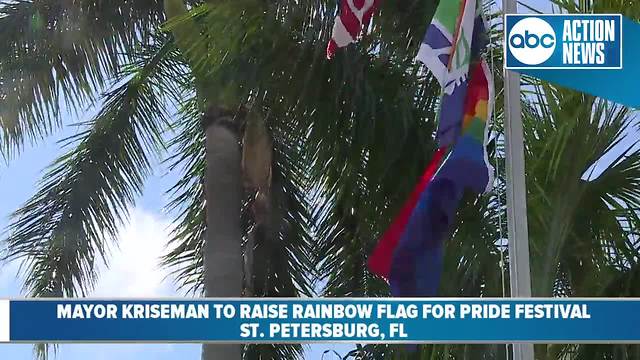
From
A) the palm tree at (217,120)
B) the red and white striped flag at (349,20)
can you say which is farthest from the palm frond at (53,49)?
the red and white striped flag at (349,20)

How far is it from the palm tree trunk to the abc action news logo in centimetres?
332

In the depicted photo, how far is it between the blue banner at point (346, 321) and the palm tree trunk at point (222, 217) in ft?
10.9

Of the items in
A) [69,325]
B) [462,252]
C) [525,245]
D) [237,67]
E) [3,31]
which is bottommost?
[69,325]

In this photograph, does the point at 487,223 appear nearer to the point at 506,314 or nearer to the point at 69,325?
the point at 506,314

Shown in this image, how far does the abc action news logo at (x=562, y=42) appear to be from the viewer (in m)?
7.61

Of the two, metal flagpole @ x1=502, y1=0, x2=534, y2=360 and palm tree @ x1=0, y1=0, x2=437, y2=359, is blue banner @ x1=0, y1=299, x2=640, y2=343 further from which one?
palm tree @ x1=0, y1=0, x2=437, y2=359

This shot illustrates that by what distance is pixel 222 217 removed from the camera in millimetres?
10258

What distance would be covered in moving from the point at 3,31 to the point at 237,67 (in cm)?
266

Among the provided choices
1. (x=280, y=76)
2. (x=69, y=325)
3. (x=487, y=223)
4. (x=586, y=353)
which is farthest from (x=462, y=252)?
(x=69, y=325)

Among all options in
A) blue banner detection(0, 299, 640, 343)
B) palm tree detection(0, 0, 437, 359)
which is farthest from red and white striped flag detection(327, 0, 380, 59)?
blue banner detection(0, 299, 640, 343)

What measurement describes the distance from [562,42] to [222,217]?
12.2ft

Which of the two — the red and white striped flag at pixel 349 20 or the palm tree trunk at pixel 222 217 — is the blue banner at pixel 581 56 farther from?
the palm tree trunk at pixel 222 217

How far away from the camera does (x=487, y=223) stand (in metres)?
10.0

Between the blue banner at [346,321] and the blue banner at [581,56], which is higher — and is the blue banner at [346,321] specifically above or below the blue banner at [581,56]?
below
